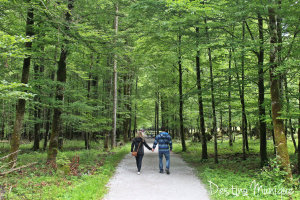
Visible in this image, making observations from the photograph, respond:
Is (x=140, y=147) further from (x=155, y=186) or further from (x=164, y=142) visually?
(x=155, y=186)

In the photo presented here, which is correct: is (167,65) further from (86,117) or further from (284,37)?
(284,37)

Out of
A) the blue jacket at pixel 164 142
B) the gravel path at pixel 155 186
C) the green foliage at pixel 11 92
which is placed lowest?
the gravel path at pixel 155 186

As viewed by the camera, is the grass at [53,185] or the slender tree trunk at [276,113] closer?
the grass at [53,185]

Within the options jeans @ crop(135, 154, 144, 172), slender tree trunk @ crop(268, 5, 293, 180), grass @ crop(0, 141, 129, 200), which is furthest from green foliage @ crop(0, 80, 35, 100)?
slender tree trunk @ crop(268, 5, 293, 180)

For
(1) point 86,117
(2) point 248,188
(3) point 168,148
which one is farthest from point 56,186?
(1) point 86,117

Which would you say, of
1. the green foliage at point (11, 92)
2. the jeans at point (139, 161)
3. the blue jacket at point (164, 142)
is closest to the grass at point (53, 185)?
the jeans at point (139, 161)

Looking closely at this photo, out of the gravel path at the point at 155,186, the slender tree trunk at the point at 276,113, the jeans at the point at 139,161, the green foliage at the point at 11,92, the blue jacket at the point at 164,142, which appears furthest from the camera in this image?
the blue jacket at the point at 164,142

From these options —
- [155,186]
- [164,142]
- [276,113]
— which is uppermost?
[276,113]

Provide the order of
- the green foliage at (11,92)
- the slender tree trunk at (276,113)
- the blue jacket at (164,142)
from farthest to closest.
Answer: the blue jacket at (164,142)
the slender tree trunk at (276,113)
the green foliage at (11,92)

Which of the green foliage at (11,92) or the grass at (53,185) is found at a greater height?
the green foliage at (11,92)

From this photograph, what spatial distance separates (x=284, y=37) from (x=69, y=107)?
10216mm

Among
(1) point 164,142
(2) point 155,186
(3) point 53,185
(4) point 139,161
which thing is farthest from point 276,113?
(3) point 53,185

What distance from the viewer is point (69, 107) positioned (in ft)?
32.0

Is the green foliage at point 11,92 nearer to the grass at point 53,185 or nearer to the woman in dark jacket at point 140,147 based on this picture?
the grass at point 53,185
